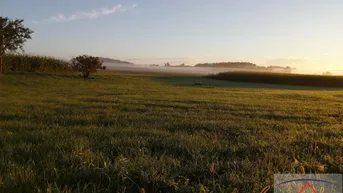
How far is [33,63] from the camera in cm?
4259

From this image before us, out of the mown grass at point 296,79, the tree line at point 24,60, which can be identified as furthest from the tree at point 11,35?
the mown grass at point 296,79

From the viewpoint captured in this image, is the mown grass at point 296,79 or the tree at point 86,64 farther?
the mown grass at point 296,79

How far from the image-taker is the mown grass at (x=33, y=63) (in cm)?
3947

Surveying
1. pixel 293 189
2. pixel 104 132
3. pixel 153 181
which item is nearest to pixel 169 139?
pixel 104 132

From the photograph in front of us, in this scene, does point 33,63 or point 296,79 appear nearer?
point 33,63

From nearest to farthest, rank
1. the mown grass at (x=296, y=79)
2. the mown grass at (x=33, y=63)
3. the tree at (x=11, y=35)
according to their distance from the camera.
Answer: the tree at (x=11, y=35), the mown grass at (x=33, y=63), the mown grass at (x=296, y=79)

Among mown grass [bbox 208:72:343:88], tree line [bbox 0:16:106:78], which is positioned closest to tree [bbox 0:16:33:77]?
tree line [bbox 0:16:106:78]

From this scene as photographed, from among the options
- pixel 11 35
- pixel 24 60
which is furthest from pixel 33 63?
pixel 11 35

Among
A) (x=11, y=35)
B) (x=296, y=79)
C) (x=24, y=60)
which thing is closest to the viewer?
(x=11, y=35)

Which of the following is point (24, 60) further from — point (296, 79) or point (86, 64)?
point (296, 79)

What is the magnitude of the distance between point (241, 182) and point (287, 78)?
7253 cm

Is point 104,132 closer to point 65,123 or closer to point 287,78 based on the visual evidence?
point 65,123

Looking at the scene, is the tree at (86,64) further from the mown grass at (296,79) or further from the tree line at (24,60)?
the mown grass at (296,79)

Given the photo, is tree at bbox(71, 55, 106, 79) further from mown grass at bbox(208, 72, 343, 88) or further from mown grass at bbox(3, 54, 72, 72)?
mown grass at bbox(208, 72, 343, 88)
